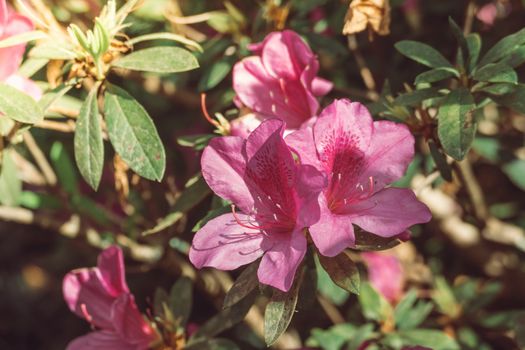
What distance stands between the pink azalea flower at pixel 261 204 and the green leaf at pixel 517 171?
36.5 inches

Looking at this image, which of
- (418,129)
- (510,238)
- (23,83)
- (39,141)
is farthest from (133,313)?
(510,238)

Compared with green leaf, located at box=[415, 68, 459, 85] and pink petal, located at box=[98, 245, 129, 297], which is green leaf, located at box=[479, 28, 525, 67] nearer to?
green leaf, located at box=[415, 68, 459, 85]

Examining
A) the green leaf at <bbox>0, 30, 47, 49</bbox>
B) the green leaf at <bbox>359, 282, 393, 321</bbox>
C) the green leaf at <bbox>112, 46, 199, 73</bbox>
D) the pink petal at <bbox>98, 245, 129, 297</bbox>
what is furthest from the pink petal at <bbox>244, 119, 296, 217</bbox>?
the green leaf at <bbox>359, 282, 393, 321</bbox>

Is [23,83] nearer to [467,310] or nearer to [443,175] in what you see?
[443,175]

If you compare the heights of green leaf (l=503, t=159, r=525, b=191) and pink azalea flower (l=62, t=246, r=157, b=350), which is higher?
pink azalea flower (l=62, t=246, r=157, b=350)

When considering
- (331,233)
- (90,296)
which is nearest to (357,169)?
(331,233)

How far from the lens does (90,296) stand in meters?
1.43

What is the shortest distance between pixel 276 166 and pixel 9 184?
2.34 ft

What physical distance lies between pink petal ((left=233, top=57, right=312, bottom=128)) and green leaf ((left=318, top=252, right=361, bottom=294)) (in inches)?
12.4

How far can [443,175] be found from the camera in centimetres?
130

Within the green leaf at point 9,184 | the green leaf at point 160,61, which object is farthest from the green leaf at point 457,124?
the green leaf at point 9,184

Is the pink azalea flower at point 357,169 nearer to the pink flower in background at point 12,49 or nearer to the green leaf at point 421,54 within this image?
the green leaf at point 421,54

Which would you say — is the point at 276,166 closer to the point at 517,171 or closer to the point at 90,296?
the point at 90,296

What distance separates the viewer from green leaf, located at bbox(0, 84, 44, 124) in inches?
45.9
